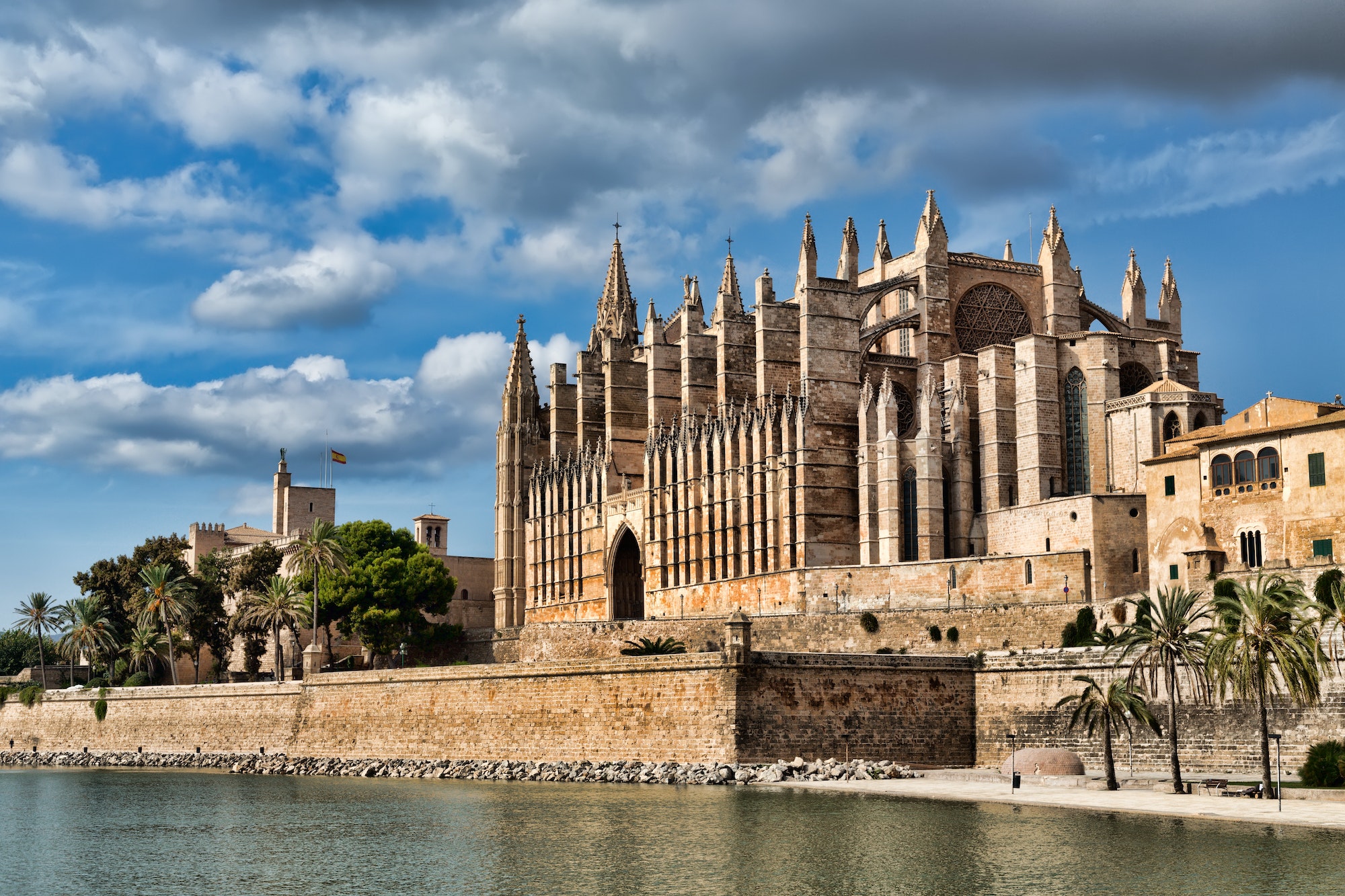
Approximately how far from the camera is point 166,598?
67.1 m

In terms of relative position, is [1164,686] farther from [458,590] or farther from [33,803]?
[458,590]

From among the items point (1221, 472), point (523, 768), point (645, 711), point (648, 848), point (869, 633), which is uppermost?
point (1221, 472)

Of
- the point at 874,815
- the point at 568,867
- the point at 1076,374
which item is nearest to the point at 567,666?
the point at 874,815

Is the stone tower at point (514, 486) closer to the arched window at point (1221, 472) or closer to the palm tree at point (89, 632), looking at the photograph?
the palm tree at point (89, 632)

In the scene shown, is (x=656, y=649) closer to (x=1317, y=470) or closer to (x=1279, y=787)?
(x=1317, y=470)

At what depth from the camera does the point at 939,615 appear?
47.3 meters

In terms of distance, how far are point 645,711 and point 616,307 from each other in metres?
46.3

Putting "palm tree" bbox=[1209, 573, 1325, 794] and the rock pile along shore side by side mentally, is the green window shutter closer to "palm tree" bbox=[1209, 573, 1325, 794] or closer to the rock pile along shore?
"palm tree" bbox=[1209, 573, 1325, 794]

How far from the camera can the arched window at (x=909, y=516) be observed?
53.6 m

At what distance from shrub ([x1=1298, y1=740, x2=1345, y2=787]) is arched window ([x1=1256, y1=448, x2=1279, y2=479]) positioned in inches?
403

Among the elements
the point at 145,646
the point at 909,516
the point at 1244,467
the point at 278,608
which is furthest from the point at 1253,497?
the point at 145,646

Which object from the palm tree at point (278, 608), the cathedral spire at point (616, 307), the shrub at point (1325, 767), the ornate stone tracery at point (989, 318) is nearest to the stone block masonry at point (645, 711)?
the palm tree at point (278, 608)

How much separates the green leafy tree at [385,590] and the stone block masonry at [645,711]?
1230cm

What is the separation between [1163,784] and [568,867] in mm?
14032
